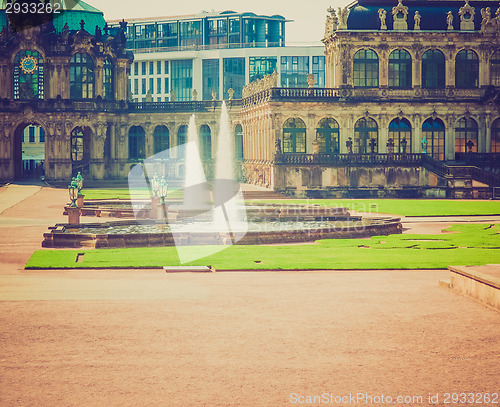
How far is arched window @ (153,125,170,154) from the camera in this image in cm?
9506

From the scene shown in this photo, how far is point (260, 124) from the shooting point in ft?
268

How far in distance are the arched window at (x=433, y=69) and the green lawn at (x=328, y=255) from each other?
5011cm

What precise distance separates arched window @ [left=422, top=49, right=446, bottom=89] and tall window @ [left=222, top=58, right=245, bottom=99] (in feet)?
184

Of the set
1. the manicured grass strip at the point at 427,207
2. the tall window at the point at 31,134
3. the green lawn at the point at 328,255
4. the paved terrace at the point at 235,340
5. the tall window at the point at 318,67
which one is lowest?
the paved terrace at the point at 235,340

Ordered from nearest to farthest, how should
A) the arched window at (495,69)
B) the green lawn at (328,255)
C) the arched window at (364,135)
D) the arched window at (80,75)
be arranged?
the green lawn at (328,255) < the arched window at (364,135) < the arched window at (495,69) < the arched window at (80,75)

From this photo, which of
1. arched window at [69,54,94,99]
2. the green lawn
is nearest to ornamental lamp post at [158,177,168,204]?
the green lawn

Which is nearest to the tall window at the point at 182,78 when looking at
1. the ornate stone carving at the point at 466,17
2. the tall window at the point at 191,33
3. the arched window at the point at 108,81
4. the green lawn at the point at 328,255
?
the tall window at the point at 191,33

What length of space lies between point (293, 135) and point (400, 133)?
12000 mm

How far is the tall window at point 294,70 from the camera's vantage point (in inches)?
5349

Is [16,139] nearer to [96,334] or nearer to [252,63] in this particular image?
[252,63]

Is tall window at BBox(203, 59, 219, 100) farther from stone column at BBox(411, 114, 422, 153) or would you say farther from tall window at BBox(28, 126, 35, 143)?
stone column at BBox(411, 114, 422, 153)

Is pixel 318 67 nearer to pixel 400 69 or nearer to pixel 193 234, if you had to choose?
pixel 400 69

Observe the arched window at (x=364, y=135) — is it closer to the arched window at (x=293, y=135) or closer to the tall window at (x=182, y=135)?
the arched window at (x=293, y=135)

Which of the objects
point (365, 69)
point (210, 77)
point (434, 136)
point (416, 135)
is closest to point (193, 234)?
point (365, 69)
